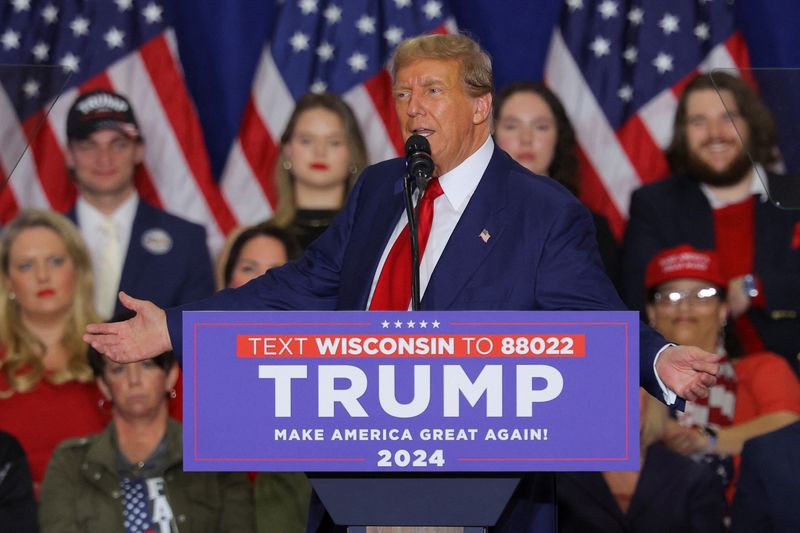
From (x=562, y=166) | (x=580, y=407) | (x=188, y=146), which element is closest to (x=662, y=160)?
(x=562, y=166)

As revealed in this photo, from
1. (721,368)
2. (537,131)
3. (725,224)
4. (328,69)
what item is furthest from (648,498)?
(328,69)

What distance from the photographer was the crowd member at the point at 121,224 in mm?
5090

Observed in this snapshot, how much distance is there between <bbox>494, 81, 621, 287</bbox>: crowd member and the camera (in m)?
5.04

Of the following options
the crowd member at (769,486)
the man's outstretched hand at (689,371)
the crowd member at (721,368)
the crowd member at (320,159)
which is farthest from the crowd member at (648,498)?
the man's outstretched hand at (689,371)

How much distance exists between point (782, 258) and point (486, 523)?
9.76 ft

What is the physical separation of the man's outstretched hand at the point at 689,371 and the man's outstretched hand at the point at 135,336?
911 mm

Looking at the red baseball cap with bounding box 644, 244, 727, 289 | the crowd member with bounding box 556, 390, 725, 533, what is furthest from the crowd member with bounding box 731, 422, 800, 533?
the red baseball cap with bounding box 644, 244, 727, 289

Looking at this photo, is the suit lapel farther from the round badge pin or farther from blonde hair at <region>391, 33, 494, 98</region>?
the round badge pin

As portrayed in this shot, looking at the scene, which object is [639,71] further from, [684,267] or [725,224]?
[684,267]

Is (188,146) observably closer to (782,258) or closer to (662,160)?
(662,160)

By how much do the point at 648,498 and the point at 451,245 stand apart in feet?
6.26

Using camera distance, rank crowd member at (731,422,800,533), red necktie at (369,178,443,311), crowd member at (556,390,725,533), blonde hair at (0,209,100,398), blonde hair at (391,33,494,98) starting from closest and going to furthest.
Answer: red necktie at (369,178,443,311), blonde hair at (391,33,494,98), crowd member at (731,422,800,533), crowd member at (556,390,725,533), blonde hair at (0,209,100,398)

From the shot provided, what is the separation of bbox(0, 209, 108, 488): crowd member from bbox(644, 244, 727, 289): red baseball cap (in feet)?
6.49

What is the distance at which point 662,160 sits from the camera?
5289 mm
